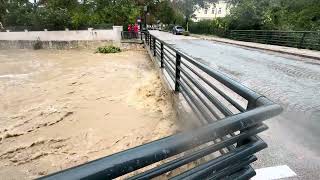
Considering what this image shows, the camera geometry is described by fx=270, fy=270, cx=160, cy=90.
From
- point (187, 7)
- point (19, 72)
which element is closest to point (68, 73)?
point (19, 72)

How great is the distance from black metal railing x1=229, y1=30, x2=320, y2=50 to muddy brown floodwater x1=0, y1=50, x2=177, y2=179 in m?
10.2

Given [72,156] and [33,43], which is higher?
[33,43]

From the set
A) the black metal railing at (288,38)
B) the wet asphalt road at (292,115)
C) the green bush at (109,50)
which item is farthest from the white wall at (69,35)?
the wet asphalt road at (292,115)

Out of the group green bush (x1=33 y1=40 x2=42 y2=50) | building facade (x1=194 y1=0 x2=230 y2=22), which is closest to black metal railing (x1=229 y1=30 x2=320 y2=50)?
green bush (x1=33 y1=40 x2=42 y2=50)

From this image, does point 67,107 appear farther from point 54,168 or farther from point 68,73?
point 68,73

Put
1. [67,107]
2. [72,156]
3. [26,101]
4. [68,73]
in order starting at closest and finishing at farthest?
[72,156] < [67,107] < [26,101] < [68,73]

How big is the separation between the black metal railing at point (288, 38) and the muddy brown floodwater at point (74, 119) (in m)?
10.2

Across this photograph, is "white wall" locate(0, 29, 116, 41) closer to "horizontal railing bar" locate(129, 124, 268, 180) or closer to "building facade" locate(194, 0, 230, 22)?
"horizontal railing bar" locate(129, 124, 268, 180)

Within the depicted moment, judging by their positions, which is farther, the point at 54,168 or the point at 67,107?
the point at 67,107

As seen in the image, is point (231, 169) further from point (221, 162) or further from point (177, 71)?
point (177, 71)

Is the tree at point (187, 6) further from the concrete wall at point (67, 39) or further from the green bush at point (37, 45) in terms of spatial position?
the green bush at point (37, 45)

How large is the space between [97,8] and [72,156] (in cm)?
3198

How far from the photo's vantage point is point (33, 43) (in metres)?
30.0

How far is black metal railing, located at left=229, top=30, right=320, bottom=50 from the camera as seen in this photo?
1591 centimetres
